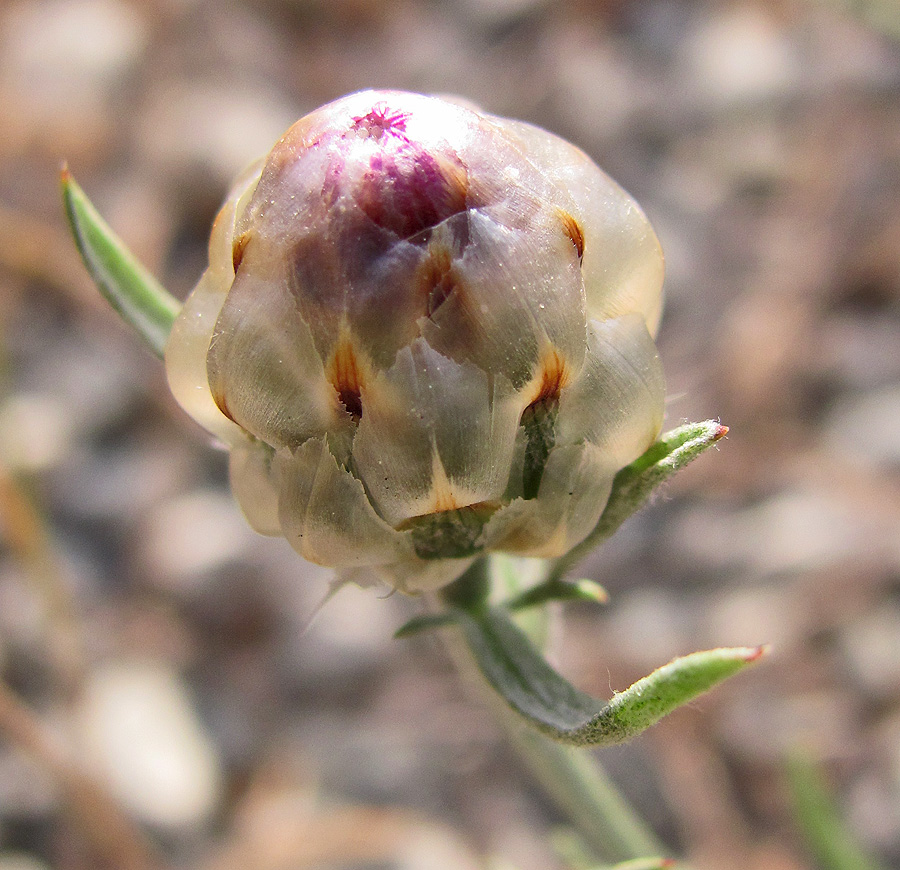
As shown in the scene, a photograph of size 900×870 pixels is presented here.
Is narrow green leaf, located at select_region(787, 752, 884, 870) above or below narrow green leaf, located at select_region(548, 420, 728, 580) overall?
below

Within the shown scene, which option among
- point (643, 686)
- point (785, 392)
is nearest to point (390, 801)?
point (785, 392)

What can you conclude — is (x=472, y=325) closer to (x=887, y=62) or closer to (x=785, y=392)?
(x=785, y=392)

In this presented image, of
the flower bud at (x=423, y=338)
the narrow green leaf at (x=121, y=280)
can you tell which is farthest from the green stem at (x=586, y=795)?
the narrow green leaf at (x=121, y=280)

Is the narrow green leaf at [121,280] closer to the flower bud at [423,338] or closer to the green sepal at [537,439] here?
the flower bud at [423,338]

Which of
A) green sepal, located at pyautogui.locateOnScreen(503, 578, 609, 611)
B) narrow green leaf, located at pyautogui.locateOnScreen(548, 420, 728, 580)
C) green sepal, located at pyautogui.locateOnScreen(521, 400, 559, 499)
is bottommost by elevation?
green sepal, located at pyautogui.locateOnScreen(503, 578, 609, 611)

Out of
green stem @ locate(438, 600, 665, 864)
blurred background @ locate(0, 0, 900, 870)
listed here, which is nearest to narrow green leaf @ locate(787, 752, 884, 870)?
green stem @ locate(438, 600, 665, 864)

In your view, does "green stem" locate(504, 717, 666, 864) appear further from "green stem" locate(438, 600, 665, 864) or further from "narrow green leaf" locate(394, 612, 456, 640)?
"narrow green leaf" locate(394, 612, 456, 640)
